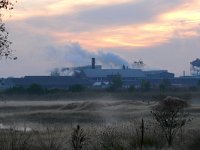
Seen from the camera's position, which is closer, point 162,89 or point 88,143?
point 88,143

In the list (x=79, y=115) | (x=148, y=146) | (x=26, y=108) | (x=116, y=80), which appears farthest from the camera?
(x=116, y=80)

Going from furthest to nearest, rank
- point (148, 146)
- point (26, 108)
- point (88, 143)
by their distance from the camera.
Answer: point (26, 108) → point (88, 143) → point (148, 146)

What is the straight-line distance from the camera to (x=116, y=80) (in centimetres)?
16888

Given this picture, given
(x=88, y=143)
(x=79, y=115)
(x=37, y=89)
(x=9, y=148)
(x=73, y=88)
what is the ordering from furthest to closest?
1. (x=73, y=88)
2. (x=37, y=89)
3. (x=79, y=115)
4. (x=88, y=143)
5. (x=9, y=148)

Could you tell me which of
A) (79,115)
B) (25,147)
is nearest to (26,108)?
(79,115)

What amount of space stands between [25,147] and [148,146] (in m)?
4.69

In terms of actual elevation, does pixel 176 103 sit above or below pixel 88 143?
above

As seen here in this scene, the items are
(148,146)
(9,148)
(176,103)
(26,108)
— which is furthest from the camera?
(26,108)

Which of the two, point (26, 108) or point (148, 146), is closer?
point (148, 146)

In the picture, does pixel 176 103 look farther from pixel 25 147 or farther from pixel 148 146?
pixel 25 147

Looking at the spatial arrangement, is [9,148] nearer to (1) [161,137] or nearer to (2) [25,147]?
(2) [25,147]

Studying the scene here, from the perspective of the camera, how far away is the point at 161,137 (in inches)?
754

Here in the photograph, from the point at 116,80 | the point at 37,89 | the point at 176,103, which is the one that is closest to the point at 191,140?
the point at 176,103

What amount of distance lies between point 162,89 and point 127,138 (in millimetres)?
123663
